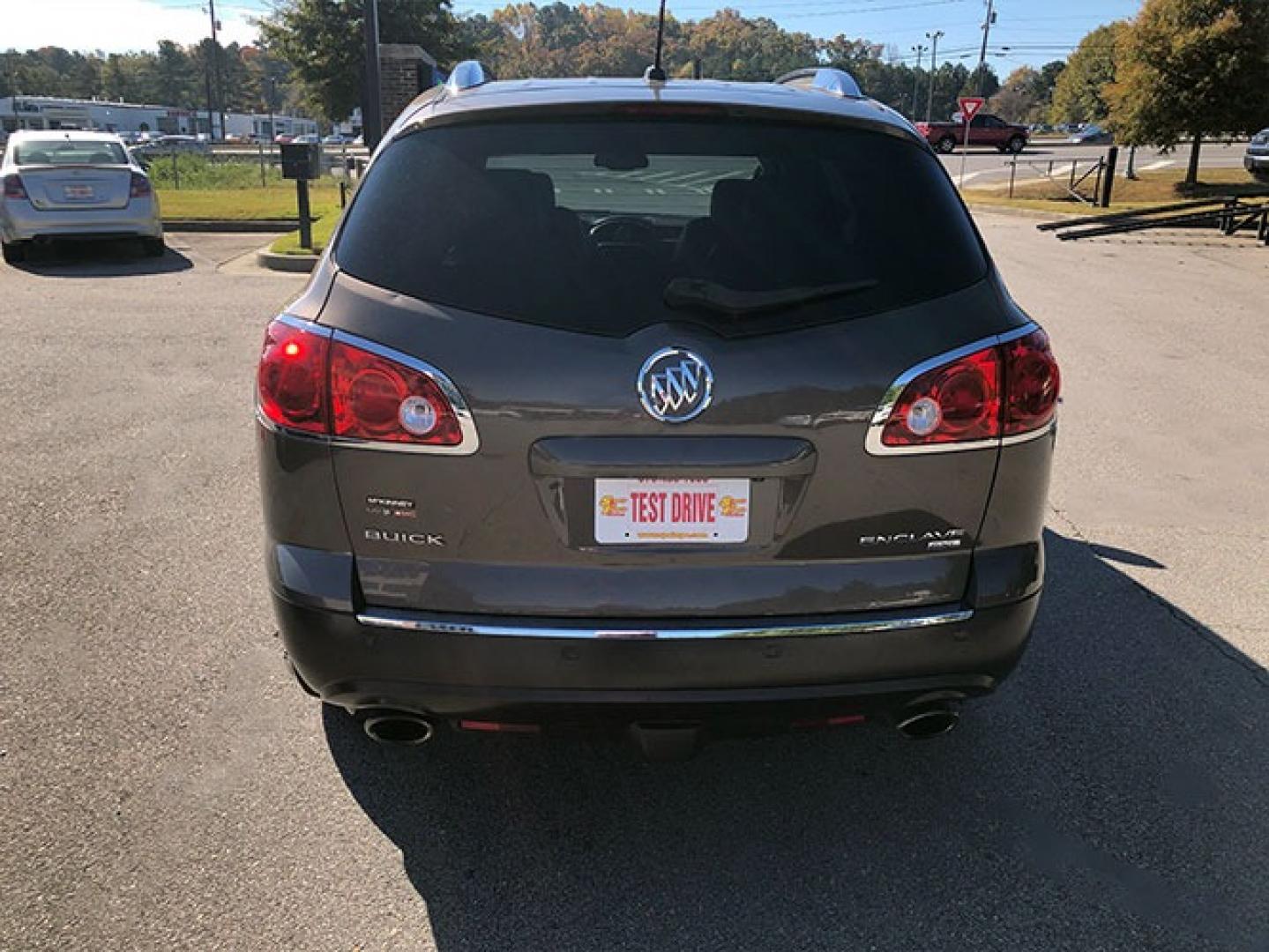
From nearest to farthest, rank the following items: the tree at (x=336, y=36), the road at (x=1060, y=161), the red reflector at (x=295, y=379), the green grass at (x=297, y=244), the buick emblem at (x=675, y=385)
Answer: the buick emblem at (x=675, y=385)
the red reflector at (x=295, y=379)
the green grass at (x=297, y=244)
the road at (x=1060, y=161)
the tree at (x=336, y=36)

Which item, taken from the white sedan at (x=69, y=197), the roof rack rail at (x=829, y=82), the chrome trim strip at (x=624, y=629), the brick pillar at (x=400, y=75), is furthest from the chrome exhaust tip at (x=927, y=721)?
the brick pillar at (x=400, y=75)

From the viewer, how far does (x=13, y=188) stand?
1268 cm

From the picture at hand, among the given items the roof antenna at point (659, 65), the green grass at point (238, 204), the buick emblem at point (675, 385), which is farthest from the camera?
the green grass at point (238, 204)

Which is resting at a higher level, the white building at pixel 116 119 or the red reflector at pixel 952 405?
the white building at pixel 116 119

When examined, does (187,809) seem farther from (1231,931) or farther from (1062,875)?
(1231,931)

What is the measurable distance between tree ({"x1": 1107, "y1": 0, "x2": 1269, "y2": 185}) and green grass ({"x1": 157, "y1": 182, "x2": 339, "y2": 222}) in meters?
19.9

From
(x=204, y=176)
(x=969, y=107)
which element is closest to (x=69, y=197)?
(x=204, y=176)

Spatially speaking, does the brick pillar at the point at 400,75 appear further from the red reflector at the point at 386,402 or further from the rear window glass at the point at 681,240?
the red reflector at the point at 386,402

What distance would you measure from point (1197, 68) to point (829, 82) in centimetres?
2722

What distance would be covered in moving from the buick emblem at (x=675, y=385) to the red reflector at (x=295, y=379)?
0.72 meters

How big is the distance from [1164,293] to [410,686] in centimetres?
1247

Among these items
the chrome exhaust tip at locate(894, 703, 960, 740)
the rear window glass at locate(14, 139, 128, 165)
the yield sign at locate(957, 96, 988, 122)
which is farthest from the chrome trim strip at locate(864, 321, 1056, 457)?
the yield sign at locate(957, 96, 988, 122)

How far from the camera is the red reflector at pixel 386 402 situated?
7.36 ft

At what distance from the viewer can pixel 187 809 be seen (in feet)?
9.33
